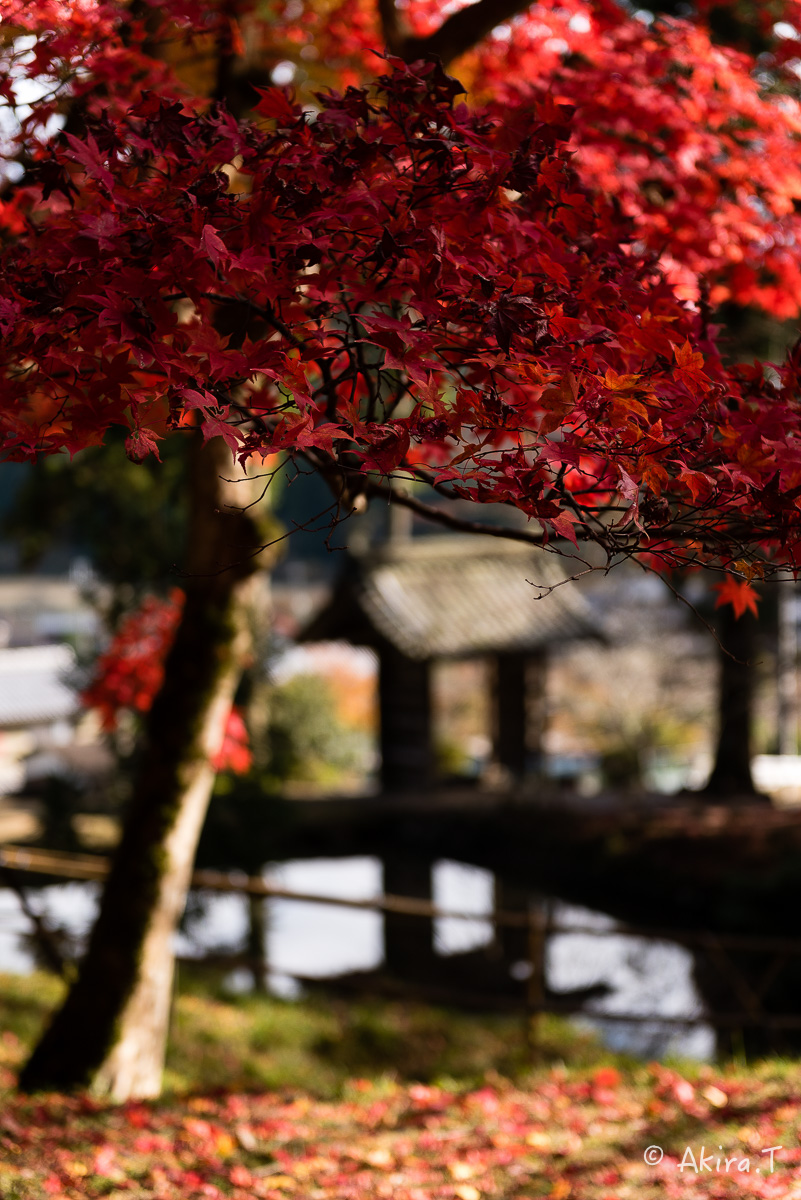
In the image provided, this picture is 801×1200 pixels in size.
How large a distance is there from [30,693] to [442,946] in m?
14.1

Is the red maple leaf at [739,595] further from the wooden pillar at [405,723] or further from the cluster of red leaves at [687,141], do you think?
the wooden pillar at [405,723]

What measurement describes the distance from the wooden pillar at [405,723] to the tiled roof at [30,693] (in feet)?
26.3

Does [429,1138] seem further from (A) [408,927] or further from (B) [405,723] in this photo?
(B) [405,723]

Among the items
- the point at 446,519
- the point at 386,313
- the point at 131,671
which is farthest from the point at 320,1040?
the point at 386,313

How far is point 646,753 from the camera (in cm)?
1811

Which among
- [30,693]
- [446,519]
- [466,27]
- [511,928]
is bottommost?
[511,928]

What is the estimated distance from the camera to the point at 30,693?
2170cm

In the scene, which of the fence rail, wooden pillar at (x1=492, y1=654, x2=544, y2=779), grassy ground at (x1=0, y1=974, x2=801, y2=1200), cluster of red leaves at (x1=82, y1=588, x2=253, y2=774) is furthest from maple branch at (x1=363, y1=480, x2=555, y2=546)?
wooden pillar at (x1=492, y1=654, x2=544, y2=779)

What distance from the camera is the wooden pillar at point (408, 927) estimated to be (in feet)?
33.3

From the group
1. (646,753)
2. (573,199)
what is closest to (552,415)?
(573,199)

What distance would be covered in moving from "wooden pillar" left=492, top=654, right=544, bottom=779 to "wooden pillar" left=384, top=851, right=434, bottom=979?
7.08ft

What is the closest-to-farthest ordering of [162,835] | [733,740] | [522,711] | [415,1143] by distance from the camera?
[415,1143] < [162,835] < [733,740] < [522,711]

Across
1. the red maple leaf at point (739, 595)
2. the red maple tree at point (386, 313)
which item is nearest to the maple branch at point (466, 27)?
the red maple tree at point (386, 313)

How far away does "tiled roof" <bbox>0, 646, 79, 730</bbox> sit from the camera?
68.9ft
